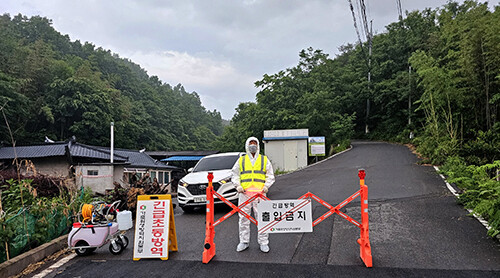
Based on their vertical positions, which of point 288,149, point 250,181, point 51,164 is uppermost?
point 288,149

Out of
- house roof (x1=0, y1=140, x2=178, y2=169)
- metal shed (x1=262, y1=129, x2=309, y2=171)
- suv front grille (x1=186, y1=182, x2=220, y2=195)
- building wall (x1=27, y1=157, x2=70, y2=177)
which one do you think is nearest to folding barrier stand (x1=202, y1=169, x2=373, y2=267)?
suv front grille (x1=186, y1=182, x2=220, y2=195)

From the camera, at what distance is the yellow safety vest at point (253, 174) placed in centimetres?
521

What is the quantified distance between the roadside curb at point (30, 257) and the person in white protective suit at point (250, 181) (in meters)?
3.21

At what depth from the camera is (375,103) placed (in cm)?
3644

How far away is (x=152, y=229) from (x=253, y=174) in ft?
5.96

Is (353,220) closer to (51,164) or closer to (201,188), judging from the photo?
(201,188)

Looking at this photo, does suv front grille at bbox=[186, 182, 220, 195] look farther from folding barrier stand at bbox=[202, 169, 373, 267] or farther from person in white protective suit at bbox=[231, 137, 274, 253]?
folding barrier stand at bbox=[202, 169, 373, 267]

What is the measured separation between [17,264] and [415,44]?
3842 centimetres

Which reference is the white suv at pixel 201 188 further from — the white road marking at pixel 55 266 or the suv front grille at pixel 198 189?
the white road marking at pixel 55 266

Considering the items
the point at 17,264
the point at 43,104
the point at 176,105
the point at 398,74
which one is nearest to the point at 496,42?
the point at 17,264

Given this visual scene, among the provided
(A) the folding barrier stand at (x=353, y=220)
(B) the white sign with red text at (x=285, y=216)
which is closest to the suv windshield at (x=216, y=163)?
(A) the folding barrier stand at (x=353, y=220)

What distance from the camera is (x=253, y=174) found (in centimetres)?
523

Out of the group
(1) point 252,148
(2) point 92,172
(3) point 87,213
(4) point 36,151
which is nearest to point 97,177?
(2) point 92,172

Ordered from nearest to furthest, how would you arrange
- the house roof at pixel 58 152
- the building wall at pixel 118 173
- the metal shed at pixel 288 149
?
the building wall at pixel 118 173 < the house roof at pixel 58 152 < the metal shed at pixel 288 149
